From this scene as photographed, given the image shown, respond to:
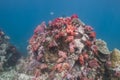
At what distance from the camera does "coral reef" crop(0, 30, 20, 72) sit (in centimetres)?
1427

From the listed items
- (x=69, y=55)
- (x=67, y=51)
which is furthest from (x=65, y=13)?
(x=69, y=55)

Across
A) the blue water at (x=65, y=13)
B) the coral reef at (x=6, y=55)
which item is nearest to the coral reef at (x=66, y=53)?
the coral reef at (x=6, y=55)

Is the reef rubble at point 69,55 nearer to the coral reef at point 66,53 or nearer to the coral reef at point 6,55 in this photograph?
the coral reef at point 66,53

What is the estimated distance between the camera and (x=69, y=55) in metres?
8.55

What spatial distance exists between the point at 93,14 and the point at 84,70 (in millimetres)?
73552

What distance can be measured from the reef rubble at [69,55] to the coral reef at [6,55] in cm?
455

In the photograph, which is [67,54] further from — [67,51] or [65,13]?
[65,13]

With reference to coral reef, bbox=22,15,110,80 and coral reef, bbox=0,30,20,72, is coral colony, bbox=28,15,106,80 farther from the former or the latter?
coral reef, bbox=0,30,20,72

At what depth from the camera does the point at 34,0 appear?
94.0 metres

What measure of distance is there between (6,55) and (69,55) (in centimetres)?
752

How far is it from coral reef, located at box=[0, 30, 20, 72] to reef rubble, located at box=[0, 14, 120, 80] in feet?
14.9

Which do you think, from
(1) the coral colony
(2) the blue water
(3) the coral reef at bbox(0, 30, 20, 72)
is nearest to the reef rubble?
(1) the coral colony

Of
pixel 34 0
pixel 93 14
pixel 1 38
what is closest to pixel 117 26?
pixel 93 14

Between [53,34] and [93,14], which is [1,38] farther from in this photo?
[93,14]
